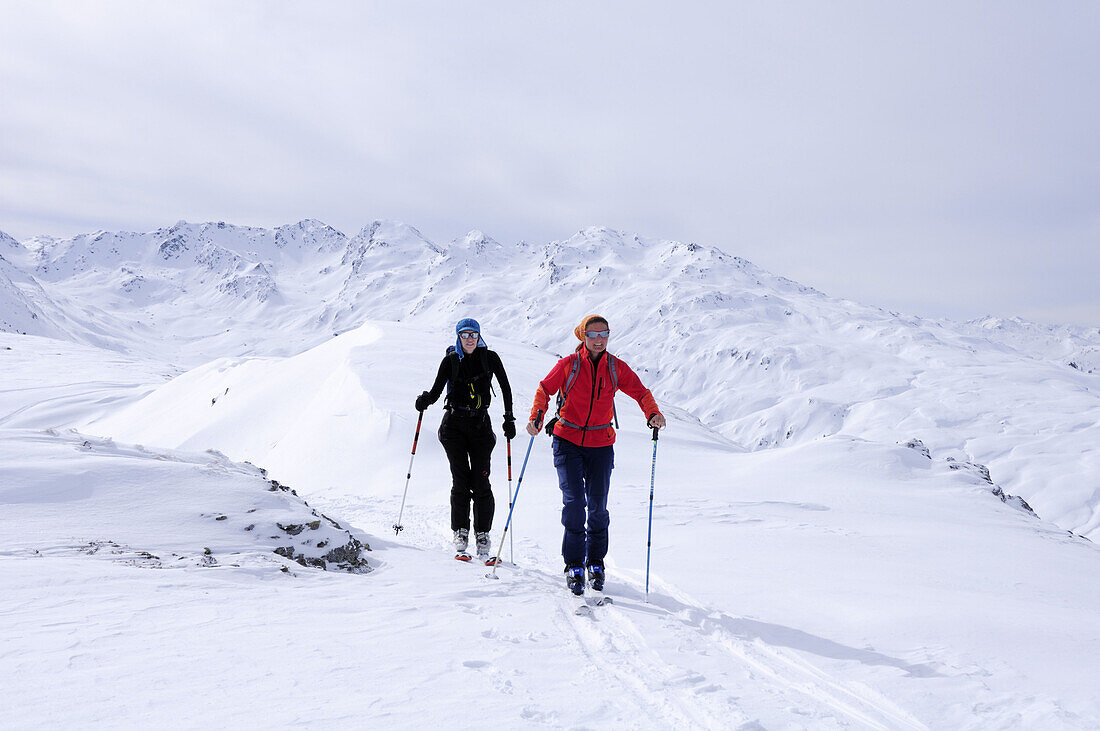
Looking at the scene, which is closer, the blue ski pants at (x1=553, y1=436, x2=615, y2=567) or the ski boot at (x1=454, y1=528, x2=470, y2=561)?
the blue ski pants at (x1=553, y1=436, x2=615, y2=567)

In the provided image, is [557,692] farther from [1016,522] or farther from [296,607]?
[1016,522]

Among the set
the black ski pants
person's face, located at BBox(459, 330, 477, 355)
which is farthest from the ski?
person's face, located at BBox(459, 330, 477, 355)

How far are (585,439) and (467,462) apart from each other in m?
2.37

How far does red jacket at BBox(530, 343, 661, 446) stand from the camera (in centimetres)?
636

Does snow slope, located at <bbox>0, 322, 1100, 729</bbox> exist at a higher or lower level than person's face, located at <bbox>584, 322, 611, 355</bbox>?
lower

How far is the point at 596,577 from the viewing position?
A: 6.34m

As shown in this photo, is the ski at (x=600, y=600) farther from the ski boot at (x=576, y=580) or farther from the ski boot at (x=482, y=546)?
the ski boot at (x=482, y=546)

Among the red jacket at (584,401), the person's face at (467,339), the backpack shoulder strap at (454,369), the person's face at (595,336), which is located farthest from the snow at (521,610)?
the person's face at (467,339)

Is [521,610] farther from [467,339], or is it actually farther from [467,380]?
[467,339]

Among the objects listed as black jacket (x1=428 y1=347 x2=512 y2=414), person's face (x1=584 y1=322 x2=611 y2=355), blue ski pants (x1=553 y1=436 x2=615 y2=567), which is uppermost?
person's face (x1=584 y1=322 x2=611 y2=355)

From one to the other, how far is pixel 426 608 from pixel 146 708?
245 centimetres

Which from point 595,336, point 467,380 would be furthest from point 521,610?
point 467,380

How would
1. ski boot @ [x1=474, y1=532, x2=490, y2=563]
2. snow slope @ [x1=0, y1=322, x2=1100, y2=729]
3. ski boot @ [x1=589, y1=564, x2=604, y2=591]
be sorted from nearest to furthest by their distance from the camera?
snow slope @ [x1=0, y1=322, x2=1100, y2=729]
ski boot @ [x1=589, y1=564, x2=604, y2=591]
ski boot @ [x1=474, y1=532, x2=490, y2=563]

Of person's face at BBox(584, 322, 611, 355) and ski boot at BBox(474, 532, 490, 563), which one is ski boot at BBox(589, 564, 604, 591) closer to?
ski boot at BBox(474, 532, 490, 563)
